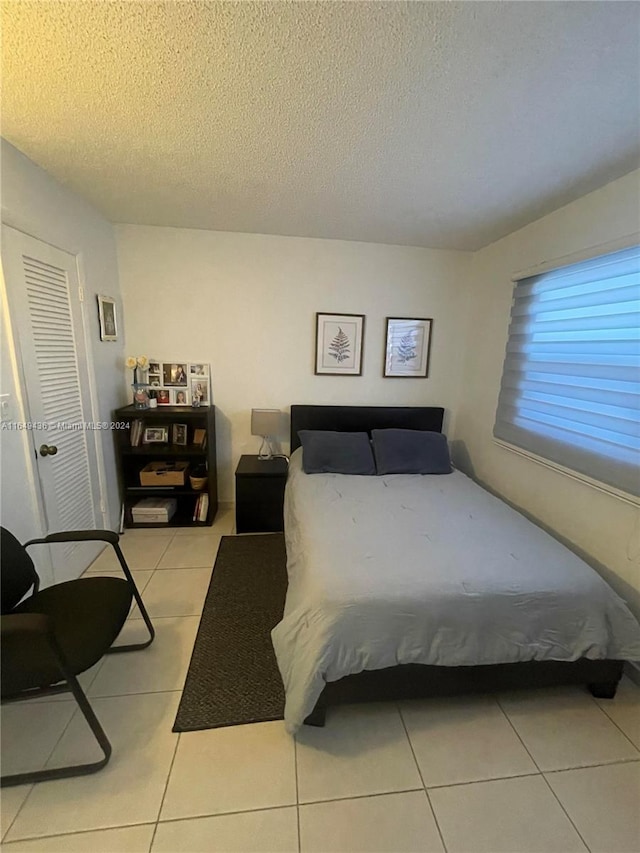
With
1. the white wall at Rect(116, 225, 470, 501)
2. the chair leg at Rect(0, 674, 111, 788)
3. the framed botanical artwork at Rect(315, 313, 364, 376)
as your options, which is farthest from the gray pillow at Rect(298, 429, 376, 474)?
the chair leg at Rect(0, 674, 111, 788)

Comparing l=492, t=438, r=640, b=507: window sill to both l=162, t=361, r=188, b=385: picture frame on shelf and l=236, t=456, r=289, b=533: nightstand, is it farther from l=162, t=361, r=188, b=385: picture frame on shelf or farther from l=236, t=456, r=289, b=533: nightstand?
l=162, t=361, r=188, b=385: picture frame on shelf

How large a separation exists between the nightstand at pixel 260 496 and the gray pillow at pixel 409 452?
2.66ft

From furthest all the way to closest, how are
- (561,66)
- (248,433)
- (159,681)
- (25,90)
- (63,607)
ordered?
(248,433) → (159,681) → (63,607) → (25,90) → (561,66)

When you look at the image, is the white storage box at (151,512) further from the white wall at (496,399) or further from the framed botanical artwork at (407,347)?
the white wall at (496,399)

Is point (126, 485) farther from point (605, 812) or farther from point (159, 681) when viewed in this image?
point (605, 812)

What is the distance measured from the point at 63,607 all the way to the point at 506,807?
186 cm

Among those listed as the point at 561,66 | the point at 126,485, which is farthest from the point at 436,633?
the point at 126,485

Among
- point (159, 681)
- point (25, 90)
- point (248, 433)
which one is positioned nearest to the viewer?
point (25, 90)

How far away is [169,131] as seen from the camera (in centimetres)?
152

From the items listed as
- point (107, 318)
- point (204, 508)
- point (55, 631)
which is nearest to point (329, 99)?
point (107, 318)

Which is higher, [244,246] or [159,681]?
[244,246]

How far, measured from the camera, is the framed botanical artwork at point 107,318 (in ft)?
8.13

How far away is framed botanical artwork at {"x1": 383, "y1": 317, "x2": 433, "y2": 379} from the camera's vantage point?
3.16 meters

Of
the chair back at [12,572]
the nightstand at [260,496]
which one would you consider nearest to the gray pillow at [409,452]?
the nightstand at [260,496]
